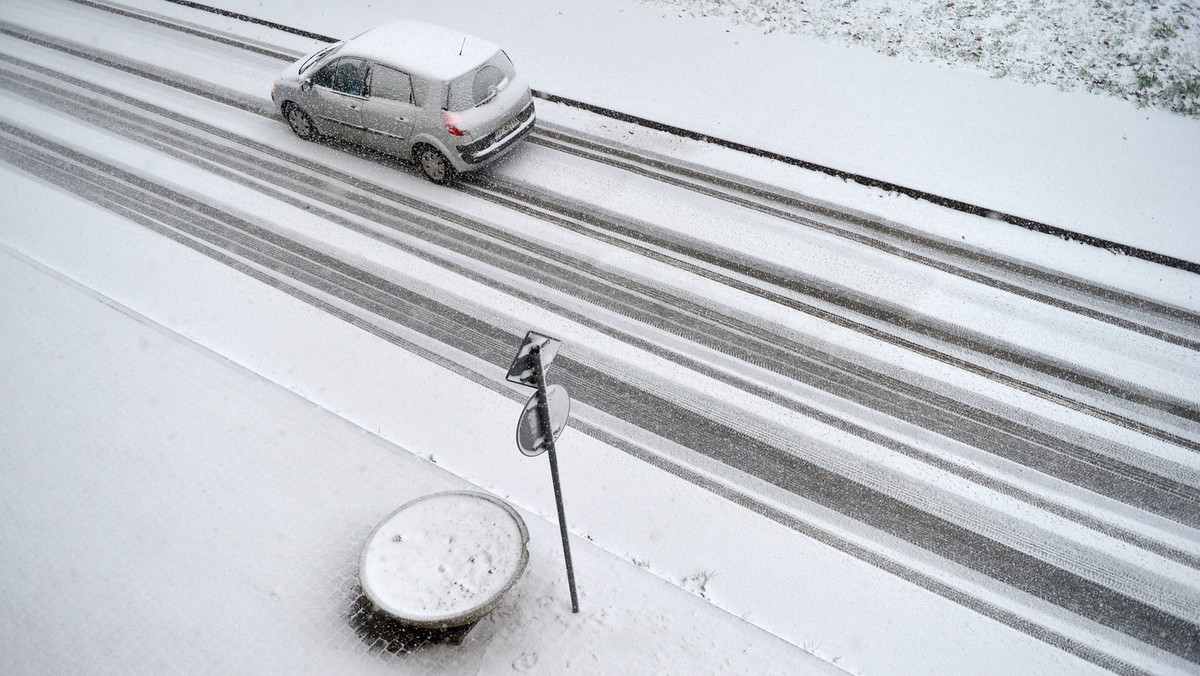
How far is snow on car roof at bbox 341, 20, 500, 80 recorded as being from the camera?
9.64m

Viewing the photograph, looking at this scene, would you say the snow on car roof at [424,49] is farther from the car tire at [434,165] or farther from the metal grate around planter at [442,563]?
the metal grate around planter at [442,563]

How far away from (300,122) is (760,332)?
7639 millimetres

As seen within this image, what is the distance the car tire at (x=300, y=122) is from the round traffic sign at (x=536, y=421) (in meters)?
8.33

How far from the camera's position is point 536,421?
171 inches

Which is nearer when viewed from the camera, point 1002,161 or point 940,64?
point 1002,161

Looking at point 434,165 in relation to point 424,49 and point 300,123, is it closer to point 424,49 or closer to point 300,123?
point 424,49

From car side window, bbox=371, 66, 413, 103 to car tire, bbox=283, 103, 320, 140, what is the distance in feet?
5.11

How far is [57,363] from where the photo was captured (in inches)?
303

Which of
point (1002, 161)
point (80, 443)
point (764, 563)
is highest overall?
point (1002, 161)

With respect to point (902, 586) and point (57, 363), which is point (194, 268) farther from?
point (902, 586)

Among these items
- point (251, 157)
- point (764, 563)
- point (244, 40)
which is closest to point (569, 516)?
point (764, 563)

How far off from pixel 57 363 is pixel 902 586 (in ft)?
27.7

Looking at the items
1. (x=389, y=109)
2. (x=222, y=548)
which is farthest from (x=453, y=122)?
(x=222, y=548)

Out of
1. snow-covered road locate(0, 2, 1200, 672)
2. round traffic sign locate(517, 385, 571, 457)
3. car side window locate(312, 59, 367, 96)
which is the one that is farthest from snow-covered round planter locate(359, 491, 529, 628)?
car side window locate(312, 59, 367, 96)
